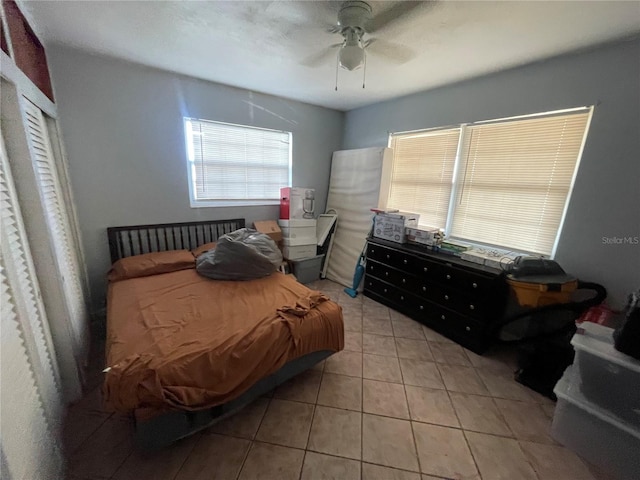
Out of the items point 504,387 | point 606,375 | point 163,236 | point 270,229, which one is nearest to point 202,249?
point 163,236

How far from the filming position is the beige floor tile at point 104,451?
47.5 inches

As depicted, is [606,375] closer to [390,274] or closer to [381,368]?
[381,368]

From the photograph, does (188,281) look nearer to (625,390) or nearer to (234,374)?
(234,374)

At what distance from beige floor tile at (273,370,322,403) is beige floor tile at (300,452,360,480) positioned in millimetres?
356

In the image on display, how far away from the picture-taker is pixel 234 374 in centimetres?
132

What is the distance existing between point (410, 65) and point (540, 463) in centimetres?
285

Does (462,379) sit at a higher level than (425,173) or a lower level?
lower

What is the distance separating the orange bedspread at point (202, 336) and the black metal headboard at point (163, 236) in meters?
0.51

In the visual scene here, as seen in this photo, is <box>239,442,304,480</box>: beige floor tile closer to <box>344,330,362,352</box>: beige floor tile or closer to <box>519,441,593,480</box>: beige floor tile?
<box>344,330,362,352</box>: beige floor tile

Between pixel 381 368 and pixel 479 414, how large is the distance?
2.18ft

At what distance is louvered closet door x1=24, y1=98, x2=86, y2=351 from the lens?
4.66 feet

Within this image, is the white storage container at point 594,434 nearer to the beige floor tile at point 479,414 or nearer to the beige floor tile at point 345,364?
the beige floor tile at point 479,414

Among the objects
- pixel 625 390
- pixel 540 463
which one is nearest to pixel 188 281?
pixel 540 463

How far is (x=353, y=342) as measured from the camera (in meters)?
2.27
